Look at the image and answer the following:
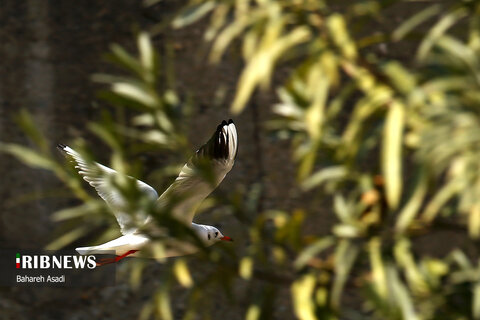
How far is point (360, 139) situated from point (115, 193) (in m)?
0.55

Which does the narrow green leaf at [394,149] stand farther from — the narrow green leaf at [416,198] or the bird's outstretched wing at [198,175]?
the bird's outstretched wing at [198,175]

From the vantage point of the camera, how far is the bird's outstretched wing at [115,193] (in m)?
1.83

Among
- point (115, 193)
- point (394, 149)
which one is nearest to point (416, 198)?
point (394, 149)

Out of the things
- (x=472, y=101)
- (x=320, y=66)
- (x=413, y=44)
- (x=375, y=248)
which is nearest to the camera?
(x=472, y=101)

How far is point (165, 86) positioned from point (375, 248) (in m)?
1.12

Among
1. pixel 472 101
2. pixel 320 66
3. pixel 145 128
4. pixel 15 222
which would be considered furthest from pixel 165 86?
pixel 472 101

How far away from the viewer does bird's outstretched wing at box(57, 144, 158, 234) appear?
1.83 m

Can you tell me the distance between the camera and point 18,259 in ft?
9.02

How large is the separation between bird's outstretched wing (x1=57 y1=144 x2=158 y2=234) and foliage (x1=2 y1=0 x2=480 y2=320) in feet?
0.17

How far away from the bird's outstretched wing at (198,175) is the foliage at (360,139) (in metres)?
0.06

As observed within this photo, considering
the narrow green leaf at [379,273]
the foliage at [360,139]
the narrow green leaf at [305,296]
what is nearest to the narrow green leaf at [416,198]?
the foliage at [360,139]

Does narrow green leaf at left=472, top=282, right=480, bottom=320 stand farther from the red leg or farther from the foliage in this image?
the red leg

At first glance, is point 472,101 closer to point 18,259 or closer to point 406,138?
point 406,138

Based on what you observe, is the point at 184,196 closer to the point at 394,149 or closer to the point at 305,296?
the point at 305,296
